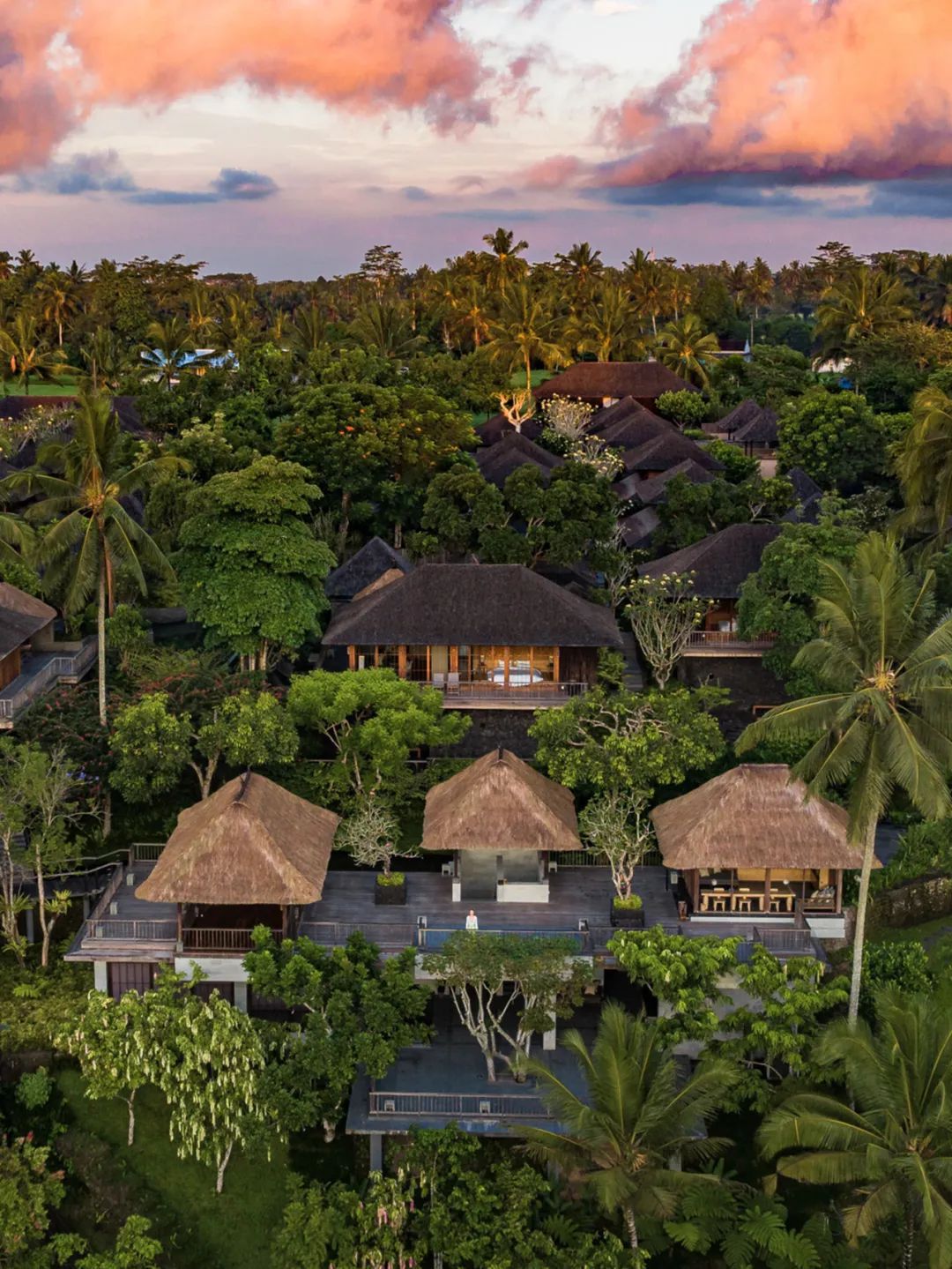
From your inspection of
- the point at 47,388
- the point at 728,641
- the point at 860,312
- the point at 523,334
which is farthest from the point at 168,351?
the point at 728,641

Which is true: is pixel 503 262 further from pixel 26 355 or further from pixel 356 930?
pixel 356 930

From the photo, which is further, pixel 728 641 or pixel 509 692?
pixel 728 641

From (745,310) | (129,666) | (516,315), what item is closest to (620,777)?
(129,666)

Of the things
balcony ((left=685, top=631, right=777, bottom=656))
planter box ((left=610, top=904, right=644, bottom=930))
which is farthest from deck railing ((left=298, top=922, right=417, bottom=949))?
balcony ((left=685, top=631, right=777, bottom=656))

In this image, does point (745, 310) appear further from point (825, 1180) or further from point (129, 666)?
point (825, 1180)

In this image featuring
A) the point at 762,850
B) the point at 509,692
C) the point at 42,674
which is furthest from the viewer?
the point at 509,692

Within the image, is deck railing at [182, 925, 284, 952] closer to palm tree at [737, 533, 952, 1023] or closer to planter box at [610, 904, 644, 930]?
planter box at [610, 904, 644, 930]
